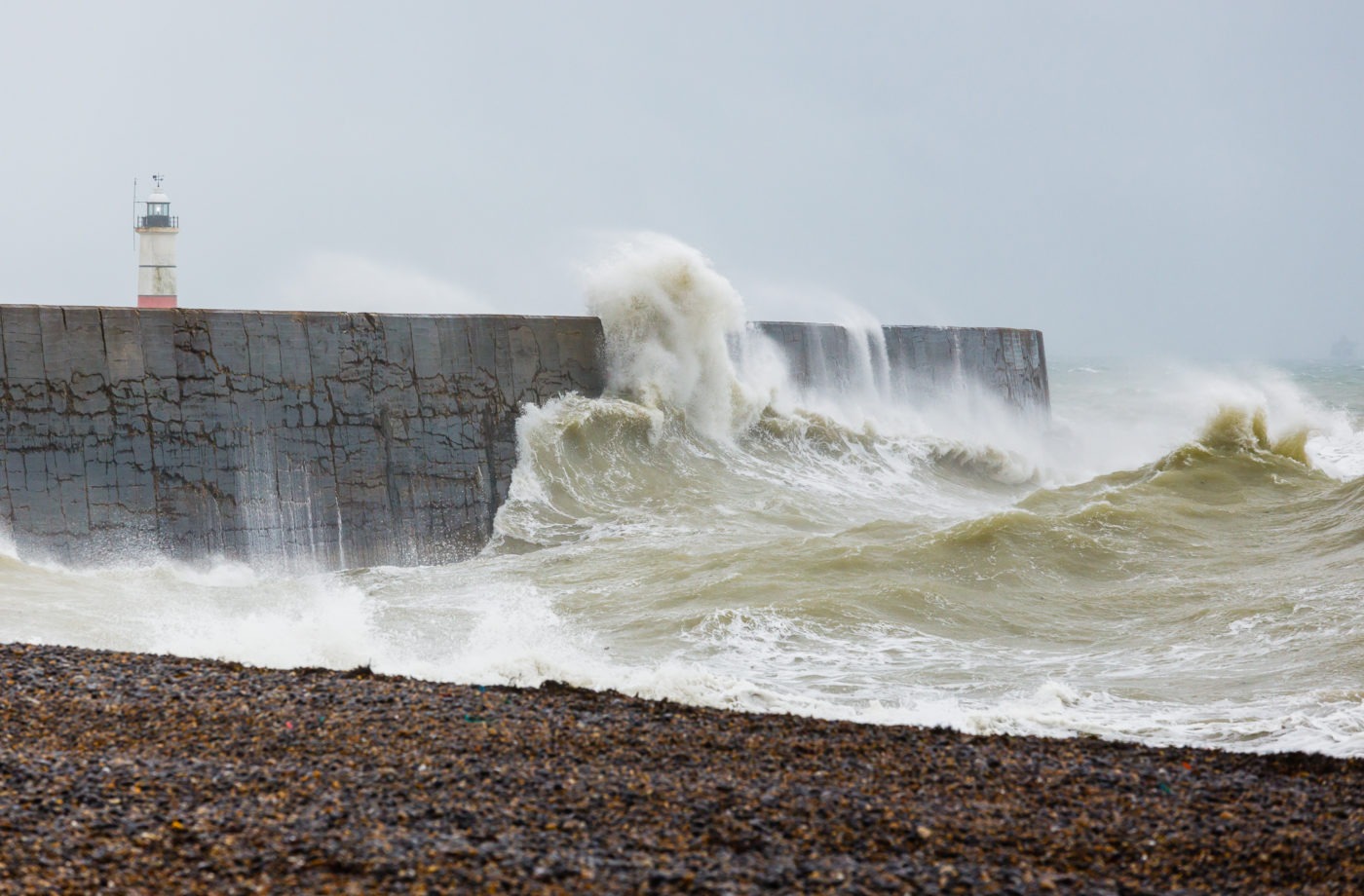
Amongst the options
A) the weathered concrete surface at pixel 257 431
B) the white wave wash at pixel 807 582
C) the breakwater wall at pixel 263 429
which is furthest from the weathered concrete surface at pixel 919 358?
the weathered concrete surface at pixel 257 431

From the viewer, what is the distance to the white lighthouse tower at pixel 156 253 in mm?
21906

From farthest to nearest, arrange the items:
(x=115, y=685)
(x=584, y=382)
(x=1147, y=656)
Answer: (x=584, y=382), (x=1147, y=656), (x=115, y=685)

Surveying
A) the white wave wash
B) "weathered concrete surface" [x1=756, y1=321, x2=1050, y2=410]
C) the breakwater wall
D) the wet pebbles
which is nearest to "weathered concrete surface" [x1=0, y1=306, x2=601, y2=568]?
the breakwater wall

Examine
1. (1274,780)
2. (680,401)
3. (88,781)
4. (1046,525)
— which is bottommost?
(1274,780)

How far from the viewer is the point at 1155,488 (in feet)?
39.4

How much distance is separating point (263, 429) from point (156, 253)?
14.4m

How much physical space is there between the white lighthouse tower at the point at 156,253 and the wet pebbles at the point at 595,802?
18.8m

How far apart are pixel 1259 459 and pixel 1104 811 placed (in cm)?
1111

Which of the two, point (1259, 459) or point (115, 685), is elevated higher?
point (1259, 459)

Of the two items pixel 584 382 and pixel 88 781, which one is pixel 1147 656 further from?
pixel 584 382

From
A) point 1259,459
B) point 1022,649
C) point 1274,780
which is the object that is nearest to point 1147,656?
point 1022,649

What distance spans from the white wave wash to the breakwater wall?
0.24 m

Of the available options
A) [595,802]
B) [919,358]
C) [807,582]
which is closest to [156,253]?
[919,358]

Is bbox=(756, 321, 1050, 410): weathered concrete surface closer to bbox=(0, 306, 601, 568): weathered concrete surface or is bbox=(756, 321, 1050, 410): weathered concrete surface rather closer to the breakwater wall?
the breakwater wall
